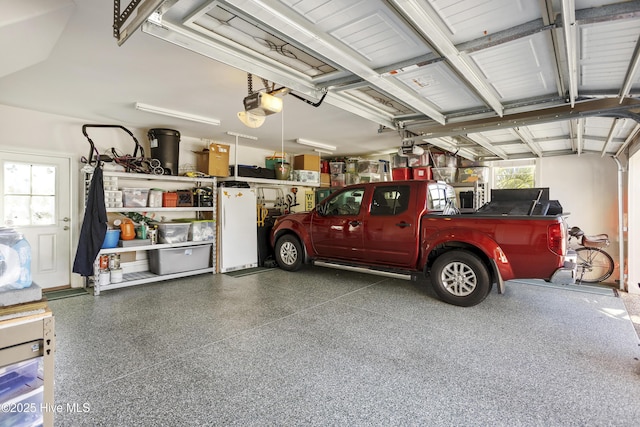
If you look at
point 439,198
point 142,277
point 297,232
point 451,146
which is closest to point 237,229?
point 297,232

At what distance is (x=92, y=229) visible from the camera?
4.36m

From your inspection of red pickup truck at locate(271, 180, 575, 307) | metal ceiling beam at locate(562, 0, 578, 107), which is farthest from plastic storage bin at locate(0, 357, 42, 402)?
red pickup truck at locate(271, 180, 575, 307)

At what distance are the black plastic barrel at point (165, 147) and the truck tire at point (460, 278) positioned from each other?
14.5 ft

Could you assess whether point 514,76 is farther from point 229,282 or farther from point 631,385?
point 229,282

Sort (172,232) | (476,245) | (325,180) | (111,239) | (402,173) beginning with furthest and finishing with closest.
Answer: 1. (325,180)
2. (402,173)
3. (172,232)
4. (111,239)
5. (476,245)

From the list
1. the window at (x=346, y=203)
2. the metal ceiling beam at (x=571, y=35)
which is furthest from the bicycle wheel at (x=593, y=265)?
the metal ceiling beam at (x=571, y=35)

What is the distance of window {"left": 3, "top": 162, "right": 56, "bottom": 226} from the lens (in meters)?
4.43

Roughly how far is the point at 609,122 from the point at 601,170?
8.63 ft

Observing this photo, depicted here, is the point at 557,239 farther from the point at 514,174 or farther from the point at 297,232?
the point at 514,174

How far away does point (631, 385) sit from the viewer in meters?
2.16

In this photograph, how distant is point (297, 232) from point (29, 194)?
13.3 feet

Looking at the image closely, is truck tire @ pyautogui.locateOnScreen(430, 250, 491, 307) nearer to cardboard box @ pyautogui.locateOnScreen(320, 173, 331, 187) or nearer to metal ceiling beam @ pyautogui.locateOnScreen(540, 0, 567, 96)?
metal ceiling beam @ pyautogui.locateOnScreen(540, 0, 567, 96)

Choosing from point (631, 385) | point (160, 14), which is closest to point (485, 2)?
point (160, 14)

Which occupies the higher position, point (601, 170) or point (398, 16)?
point (398, 16)
